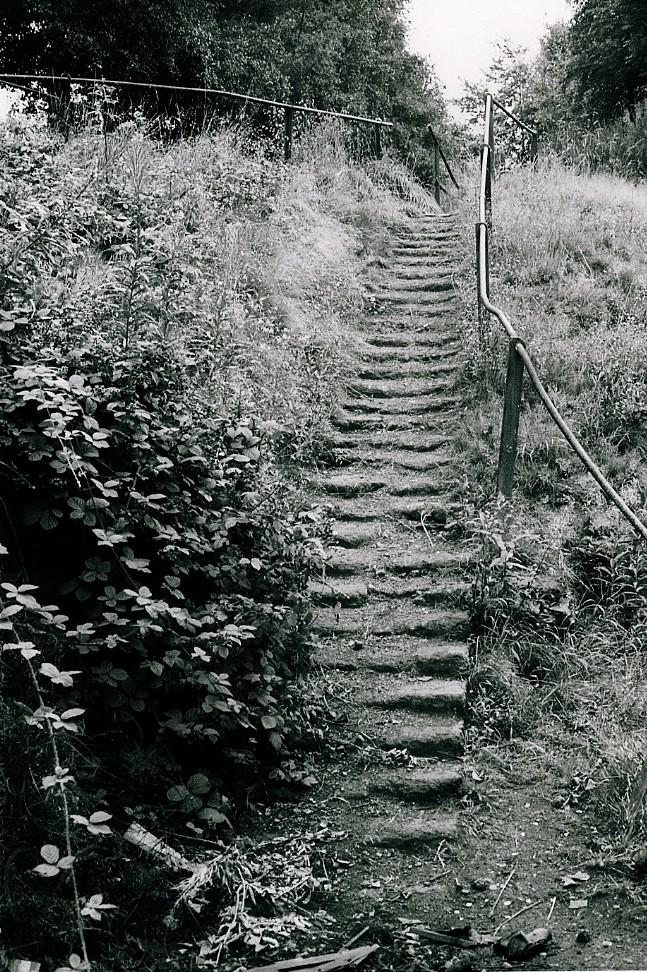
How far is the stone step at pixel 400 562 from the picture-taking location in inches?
212

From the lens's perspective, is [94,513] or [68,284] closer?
[94,513]

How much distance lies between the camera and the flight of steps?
13.4 feet

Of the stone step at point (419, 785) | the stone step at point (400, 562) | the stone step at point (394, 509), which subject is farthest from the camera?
the stone step at point (394, 509)

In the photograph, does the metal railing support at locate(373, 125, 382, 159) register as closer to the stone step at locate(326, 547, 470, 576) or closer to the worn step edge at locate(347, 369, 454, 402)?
the worn step edge at locate(347, 369, 454, 402)

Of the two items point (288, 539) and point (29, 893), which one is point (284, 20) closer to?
point (288, 539)

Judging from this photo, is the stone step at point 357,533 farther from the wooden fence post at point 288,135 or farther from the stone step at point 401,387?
the wooden fence post at point 288,135

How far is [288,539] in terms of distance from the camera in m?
4.61

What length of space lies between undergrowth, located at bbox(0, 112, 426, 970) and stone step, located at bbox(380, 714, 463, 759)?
43 centimetres

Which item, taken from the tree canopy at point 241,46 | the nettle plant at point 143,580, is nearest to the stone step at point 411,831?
the nettle plant at point 143,580

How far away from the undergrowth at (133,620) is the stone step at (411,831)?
388 millimetres

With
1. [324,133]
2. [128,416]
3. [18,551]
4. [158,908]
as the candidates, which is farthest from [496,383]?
[324,133]

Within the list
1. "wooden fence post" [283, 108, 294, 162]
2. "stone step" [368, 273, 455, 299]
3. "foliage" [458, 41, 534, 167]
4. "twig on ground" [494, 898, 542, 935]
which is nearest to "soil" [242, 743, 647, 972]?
"twig on ground" [494, 898, 542, 935]

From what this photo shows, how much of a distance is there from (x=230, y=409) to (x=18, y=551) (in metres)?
1.68

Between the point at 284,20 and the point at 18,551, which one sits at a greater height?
the point at 284,20
